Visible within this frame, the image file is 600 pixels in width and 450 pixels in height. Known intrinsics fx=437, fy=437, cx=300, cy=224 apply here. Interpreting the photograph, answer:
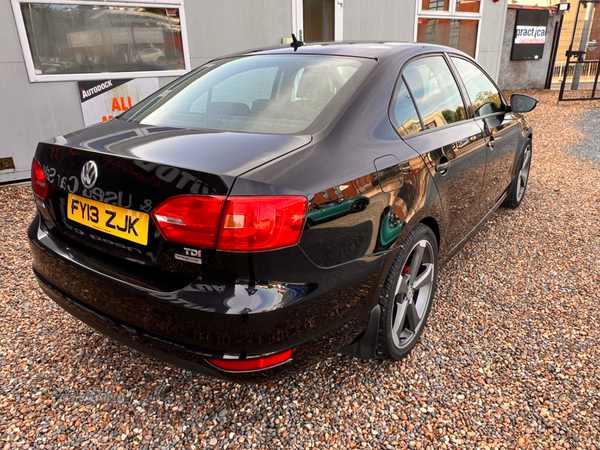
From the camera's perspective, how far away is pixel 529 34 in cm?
1488

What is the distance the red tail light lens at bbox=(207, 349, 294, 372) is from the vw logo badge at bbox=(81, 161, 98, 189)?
0.79m

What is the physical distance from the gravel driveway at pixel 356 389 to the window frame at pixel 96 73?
3.00 metres

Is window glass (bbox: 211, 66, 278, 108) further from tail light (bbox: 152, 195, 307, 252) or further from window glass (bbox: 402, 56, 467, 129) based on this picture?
tail light (bbox: 152, 195, 307, 252)

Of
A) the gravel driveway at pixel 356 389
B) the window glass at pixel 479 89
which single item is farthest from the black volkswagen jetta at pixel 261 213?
the window glass at pixel 479 89

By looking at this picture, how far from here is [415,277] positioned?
7.50 ft

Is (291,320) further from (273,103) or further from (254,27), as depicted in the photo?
(254,27)

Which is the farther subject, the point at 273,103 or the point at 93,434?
the point at 273,103

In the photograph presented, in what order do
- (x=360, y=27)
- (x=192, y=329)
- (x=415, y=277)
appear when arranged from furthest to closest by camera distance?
(x=360, y=27) < (x=415, y=277) < (x=192, y=329)

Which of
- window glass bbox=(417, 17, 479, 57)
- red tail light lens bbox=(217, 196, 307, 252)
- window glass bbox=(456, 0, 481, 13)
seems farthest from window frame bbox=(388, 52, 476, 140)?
window glass bbox=(456, 0, 481, 13)

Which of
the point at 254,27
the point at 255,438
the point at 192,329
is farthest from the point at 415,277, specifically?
the point at 254,27

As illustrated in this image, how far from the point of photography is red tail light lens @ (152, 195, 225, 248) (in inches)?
55.3

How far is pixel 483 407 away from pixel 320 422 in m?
0.75

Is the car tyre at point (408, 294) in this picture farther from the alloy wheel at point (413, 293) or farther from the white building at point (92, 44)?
the white building at point (92, 44)

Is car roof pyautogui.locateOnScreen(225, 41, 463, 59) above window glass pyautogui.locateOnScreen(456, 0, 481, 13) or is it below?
below
